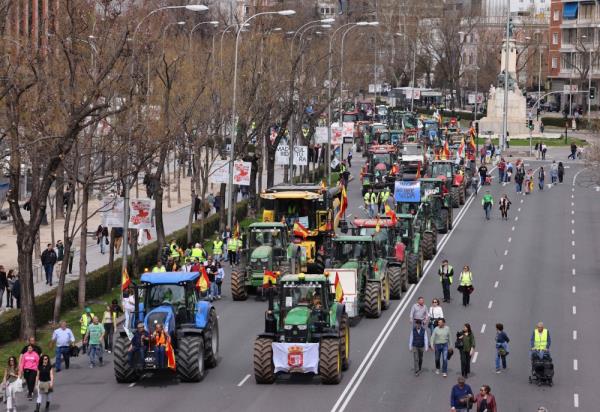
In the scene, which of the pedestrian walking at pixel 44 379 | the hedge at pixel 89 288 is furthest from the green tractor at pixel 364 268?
the pedestrian walking at pixel 44 379

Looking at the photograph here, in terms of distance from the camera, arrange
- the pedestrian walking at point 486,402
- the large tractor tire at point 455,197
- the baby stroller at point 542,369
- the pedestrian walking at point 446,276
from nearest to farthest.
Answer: the pedestrian walking at point 486,402, the baby stroller at point 542,369, the pedestrian walking at point 446,276, the large tractor tire at point 455,197

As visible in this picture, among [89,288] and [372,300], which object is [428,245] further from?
[89,288]

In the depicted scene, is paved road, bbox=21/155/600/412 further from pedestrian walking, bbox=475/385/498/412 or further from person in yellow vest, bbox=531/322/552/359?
pedestrian walking, bbox=475/385/498/412

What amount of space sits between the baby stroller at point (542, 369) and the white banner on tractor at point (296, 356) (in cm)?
523

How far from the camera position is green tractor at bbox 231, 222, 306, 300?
1895 inches

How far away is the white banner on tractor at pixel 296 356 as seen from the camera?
34312mm

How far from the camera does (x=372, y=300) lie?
44438 mm

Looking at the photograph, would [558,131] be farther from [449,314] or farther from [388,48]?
[449,314]

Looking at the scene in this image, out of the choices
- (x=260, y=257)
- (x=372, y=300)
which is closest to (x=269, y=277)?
(x=260, y=257)

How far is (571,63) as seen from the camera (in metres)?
158

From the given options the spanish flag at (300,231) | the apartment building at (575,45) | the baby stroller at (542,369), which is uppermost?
the apartment building at (575,45)

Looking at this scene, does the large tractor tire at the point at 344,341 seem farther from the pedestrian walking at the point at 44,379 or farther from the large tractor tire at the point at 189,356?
the pedestrian walking at the point at 44,379

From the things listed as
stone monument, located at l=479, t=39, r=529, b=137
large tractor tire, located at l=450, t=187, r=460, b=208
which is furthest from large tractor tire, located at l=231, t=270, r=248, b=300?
stone monument, located at l=479, t=39, r=529, b=137

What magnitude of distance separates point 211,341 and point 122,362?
2.66 meters
